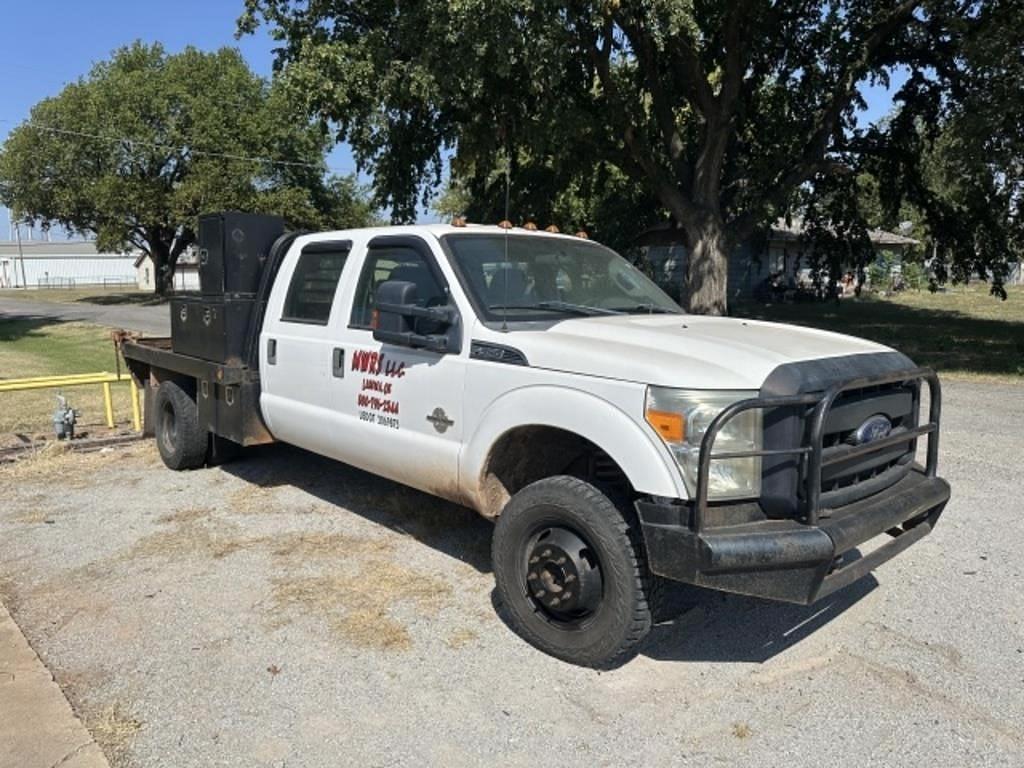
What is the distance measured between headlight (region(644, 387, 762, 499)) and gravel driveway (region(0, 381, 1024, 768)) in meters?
0.91

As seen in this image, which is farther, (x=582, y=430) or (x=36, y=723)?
(x=582, y=430)

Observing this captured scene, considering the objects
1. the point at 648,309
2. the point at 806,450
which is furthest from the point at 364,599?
the point at 806,450

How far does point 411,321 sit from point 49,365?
43.2ft

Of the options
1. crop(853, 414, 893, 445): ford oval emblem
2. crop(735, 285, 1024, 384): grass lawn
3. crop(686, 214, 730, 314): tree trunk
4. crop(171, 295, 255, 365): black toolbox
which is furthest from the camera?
crop(686, 214, 730, 314): tree trunk

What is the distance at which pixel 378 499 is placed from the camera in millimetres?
6246

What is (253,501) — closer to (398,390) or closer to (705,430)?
(398,390)

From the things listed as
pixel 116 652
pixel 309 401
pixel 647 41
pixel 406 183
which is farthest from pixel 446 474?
pixel 406 183

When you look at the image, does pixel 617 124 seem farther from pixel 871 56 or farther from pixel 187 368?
pixel 187 368

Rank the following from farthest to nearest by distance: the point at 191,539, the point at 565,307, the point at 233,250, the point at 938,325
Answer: the point at 938,325
the point at 233,250
the point at 191,539
the point at 565,307

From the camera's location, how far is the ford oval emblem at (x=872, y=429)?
3.67 m

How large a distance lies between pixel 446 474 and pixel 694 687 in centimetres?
161

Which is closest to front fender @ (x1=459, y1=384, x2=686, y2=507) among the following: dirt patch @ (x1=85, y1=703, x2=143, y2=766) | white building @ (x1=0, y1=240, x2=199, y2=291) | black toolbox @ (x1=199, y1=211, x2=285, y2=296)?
dirt patch @ (x1=85, y1=703, x2=143, y2=766)

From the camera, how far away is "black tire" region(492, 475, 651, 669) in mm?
3555

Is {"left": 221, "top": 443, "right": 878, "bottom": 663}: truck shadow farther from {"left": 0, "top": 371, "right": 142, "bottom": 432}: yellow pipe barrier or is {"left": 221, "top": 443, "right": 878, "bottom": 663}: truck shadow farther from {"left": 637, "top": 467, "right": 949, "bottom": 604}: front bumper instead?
{"left": 0, "top": 371, "right": 142, "bottom": 432}: yellow pipe barrier
